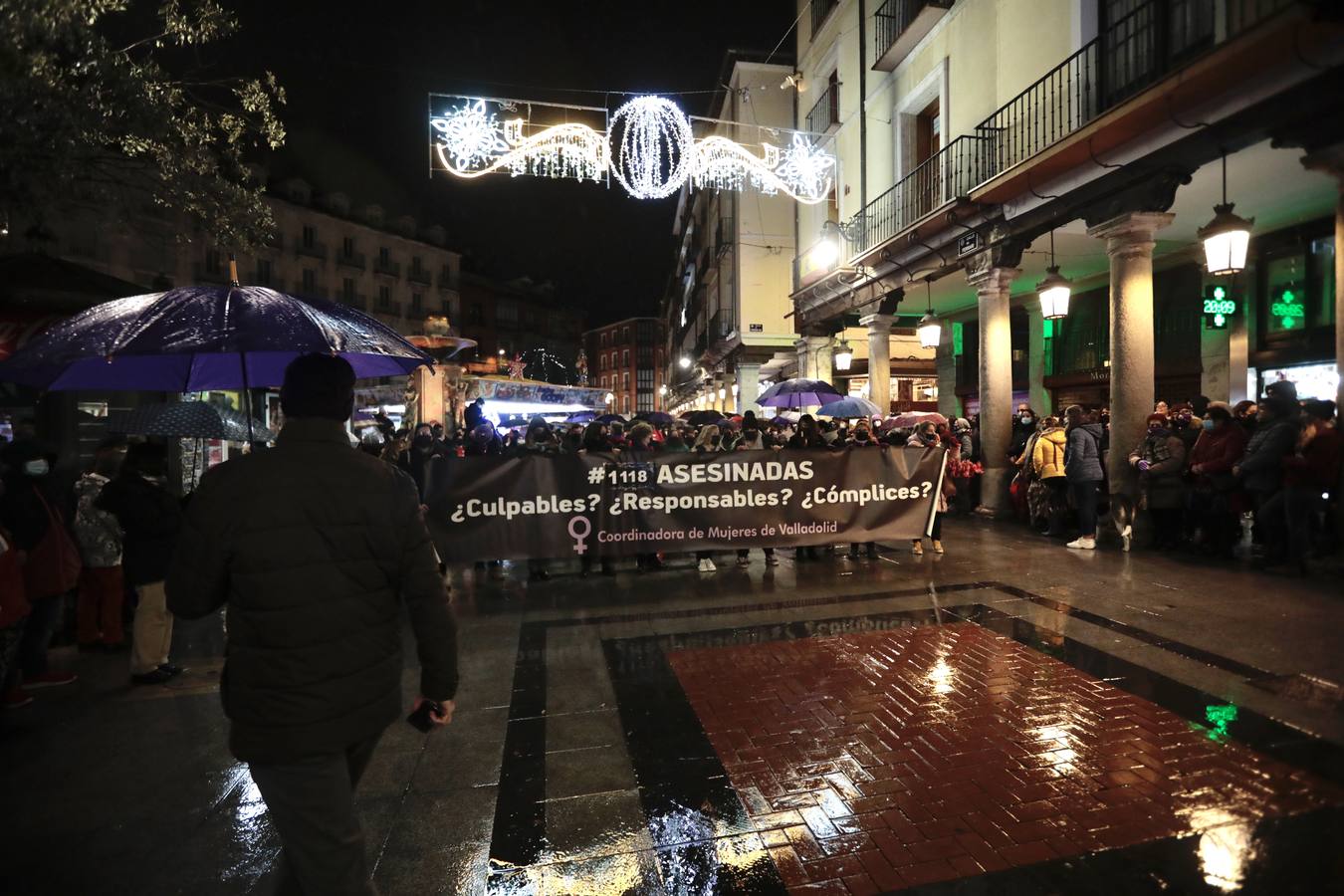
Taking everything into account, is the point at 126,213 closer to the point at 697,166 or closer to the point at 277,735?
the point at 697,166

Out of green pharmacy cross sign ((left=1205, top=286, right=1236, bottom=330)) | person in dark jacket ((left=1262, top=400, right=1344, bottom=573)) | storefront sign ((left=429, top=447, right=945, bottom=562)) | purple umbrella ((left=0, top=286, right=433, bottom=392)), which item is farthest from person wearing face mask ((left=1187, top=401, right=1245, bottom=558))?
purple umbrella ((left=0, top=286, right=433, bottom=392))

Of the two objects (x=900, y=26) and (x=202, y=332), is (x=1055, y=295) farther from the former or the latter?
(x=202, y=332)

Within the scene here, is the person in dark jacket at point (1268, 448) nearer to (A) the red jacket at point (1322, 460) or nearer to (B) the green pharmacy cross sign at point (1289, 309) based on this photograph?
(A) the red jacket at point (1322, 460)

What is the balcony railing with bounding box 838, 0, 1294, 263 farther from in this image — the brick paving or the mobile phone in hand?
the mobile phone in hand

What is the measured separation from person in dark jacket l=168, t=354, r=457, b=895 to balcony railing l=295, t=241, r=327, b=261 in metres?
52.9

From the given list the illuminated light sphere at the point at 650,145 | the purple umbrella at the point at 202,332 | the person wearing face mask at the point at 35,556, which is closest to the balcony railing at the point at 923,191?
the illuminated light sphere at the point at 650,145

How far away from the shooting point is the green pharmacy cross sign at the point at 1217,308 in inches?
412

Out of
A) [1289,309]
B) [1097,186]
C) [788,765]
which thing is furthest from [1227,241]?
[788,765]

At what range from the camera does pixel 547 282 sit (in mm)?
82312

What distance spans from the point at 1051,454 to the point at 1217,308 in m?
3.43

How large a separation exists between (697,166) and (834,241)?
7.80 m

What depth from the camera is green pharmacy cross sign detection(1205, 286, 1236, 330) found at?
10.5 metres

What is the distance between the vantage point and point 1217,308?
10477 millimetres

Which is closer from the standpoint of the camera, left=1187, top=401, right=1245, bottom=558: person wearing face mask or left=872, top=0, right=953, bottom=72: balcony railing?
left=1187, top=401, right=1245, bottom=558: person wearing face mask
